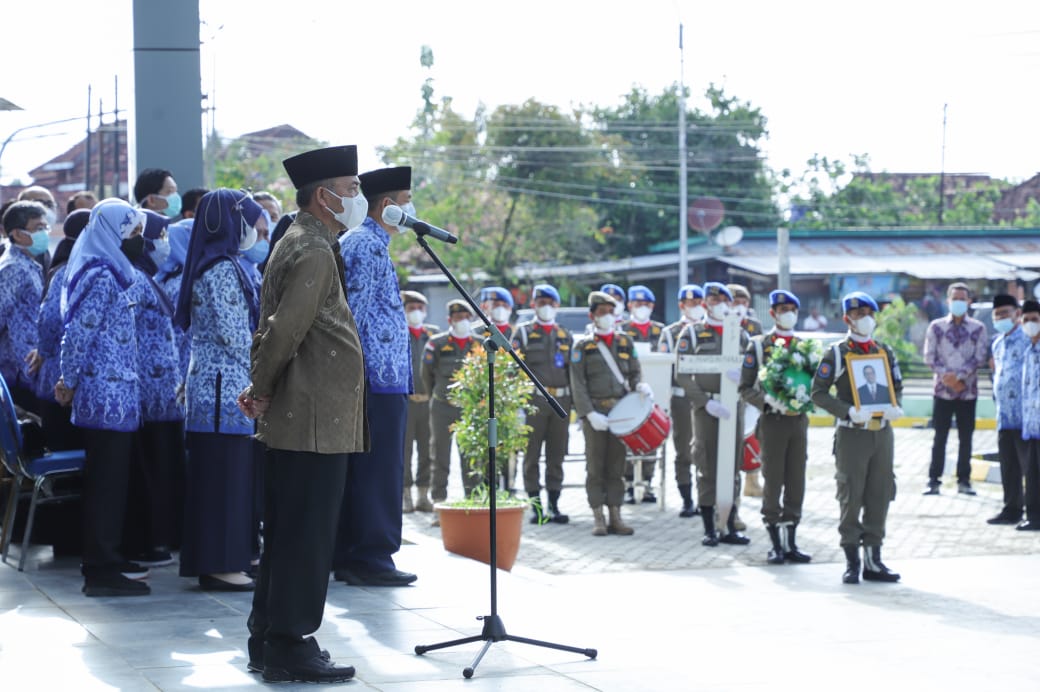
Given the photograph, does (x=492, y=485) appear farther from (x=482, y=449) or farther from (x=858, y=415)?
(x=482, y=449)

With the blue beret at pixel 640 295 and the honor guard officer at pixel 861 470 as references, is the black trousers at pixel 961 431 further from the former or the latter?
Answer: the honor guard officer at pixel 861 470

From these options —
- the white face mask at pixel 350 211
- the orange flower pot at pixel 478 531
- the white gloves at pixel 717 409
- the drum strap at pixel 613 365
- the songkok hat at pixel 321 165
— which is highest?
the songkok hat at pixel 321 165

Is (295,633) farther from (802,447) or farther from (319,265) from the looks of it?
(802,447)

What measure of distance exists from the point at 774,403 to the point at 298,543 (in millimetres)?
6007

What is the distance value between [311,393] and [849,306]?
18.6 ft

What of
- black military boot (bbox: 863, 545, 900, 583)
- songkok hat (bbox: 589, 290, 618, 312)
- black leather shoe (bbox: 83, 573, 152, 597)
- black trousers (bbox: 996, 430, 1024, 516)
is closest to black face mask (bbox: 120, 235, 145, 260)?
black leather shoe (bbox: 83, 573, 152, 597)

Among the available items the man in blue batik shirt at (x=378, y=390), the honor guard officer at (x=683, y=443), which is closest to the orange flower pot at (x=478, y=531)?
the man in blue batik shirt at (x=378, y=390)

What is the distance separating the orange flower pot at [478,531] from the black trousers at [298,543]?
12.7ft

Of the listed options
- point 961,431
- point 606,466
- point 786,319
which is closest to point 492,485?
point 786,319

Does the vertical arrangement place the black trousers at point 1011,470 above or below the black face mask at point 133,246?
below

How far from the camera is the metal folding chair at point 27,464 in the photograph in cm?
782

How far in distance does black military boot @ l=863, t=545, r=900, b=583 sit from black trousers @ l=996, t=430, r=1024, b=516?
151 inches

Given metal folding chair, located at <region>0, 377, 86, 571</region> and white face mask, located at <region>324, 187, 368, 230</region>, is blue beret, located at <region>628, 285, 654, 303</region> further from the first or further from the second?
white face mask, located at <region>324, 187, 368, 230</region>

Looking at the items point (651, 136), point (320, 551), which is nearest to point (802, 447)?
point (320, 551)
